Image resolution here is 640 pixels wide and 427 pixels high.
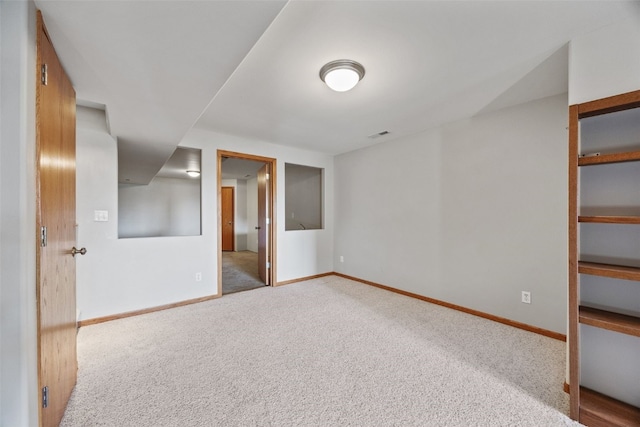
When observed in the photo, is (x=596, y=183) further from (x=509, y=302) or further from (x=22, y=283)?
(x=22, y=283)

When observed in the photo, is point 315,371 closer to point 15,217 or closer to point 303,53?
point 15,217

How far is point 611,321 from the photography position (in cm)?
140

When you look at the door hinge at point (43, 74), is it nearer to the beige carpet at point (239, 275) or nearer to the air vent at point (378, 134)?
the beige carpet at point (239, 275)

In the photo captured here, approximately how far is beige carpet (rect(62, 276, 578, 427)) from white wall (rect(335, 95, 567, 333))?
0.40m

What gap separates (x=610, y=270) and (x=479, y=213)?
166cm

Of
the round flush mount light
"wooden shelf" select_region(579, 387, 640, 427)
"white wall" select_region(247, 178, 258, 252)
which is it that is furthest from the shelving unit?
"white wall" select_region(247, 178, 258, 252)

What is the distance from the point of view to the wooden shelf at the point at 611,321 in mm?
1331

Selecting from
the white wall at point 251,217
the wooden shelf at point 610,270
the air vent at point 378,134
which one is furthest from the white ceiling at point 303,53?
the white wall at point 251,217

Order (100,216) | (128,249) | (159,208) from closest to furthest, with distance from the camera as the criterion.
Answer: (100,216) < (128,249) < (159,208)

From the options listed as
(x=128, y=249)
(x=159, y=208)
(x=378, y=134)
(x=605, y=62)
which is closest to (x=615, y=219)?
(x=605, y=62)

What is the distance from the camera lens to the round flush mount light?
1905 mm

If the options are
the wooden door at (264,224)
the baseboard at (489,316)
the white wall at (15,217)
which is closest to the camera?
the white wall at (15,217)

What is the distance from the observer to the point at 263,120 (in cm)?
308

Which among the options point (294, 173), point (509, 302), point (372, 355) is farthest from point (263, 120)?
point (509, 302)
